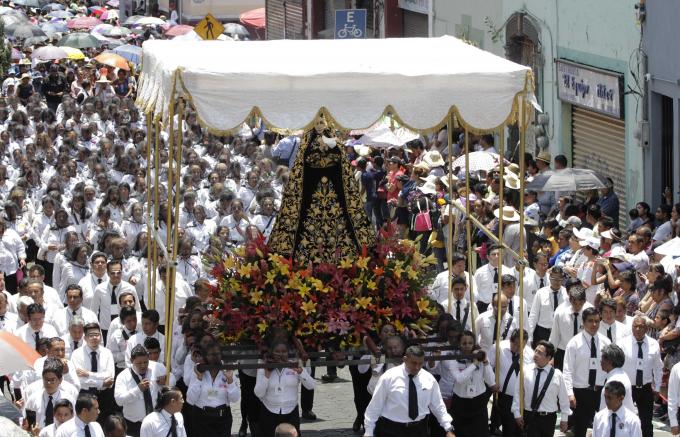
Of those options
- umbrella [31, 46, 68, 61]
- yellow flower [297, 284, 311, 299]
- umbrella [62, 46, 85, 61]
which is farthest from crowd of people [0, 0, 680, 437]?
umbrella [62, 46, 85, 61]

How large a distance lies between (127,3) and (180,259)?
48.0 m

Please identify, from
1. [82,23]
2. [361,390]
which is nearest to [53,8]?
[82,23]

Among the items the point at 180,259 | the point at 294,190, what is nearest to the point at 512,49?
the point at 180,259

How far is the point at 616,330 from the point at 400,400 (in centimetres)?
251

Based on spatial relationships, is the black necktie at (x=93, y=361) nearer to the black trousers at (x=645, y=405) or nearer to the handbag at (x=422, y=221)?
the black trousers at (x=645, y=405)

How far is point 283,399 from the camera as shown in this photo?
12594 millimetres

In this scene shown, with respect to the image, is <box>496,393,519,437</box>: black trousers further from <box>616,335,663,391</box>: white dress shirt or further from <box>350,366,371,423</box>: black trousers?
<box>350,366,371,423</box>: black trousers

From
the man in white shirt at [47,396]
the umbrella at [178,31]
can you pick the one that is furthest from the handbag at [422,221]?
the umbrella at [178,31]

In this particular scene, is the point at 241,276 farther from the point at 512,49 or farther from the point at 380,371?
the point at 512,49

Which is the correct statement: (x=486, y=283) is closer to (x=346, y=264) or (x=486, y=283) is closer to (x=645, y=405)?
(x=645, y=405)

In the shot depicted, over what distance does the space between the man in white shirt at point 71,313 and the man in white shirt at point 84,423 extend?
10.8 feet

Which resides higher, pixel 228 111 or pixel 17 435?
pixel 228 111

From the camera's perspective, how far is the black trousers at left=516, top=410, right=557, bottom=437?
12906mm

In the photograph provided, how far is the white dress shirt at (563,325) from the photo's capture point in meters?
14.2
